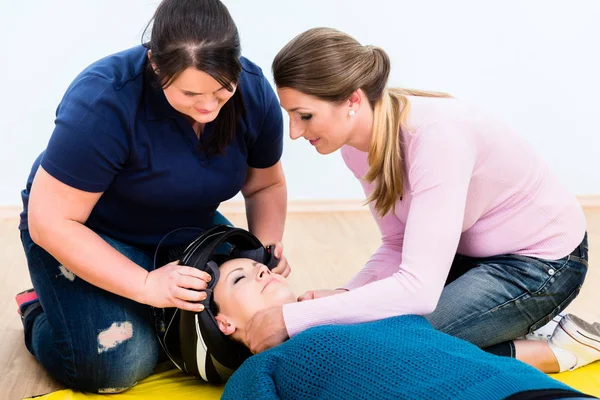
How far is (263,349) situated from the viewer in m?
1.66

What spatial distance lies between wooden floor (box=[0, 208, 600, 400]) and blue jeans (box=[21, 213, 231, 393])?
164 millimetres

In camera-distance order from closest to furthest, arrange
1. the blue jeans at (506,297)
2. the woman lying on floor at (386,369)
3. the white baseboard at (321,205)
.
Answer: the woman lying on floor at (386,369)
the blue jeans at (506,297)
the white baseboard at (321,205)

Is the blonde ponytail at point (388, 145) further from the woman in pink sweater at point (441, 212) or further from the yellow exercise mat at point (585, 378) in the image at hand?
the yellow exercise mat at point (585, 378)

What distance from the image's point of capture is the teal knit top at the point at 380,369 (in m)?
1.32

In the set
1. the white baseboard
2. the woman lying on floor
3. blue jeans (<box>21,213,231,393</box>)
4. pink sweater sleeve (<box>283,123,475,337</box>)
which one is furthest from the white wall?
the woman lying on floor

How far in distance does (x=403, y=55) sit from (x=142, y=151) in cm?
221

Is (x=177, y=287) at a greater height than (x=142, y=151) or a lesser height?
lesser

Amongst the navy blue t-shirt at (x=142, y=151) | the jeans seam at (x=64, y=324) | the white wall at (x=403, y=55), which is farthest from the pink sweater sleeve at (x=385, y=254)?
the white wall at (x=403, y=55)

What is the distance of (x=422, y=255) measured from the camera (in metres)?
1.64

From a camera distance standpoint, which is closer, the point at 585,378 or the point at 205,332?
the point at 205,332

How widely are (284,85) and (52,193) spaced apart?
0.59m

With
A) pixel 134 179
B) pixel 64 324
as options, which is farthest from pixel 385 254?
pixel 64 324

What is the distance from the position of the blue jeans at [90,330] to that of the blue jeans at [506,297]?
0.77 metres

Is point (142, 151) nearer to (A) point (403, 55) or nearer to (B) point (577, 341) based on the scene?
(B) point (577, 341)
